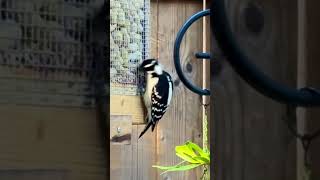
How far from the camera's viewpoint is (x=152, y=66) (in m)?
2.13

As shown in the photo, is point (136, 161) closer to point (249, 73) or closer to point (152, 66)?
point (152, 66)

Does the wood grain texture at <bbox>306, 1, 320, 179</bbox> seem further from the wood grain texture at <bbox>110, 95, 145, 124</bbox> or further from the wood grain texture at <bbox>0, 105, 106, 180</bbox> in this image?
the wood grain texture at <bbox>110, 95, 145, 124</bbox>

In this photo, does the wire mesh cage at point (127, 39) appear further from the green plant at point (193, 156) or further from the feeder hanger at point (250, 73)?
the feeder hanger at point (250, 73)

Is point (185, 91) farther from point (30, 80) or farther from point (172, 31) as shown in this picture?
point (30, 80)

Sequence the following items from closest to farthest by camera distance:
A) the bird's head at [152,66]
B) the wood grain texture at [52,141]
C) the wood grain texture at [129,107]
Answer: the wood grain texture at [52,141], the wood grain texture at [129,107], the bird's head at [152,66]

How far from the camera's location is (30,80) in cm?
36

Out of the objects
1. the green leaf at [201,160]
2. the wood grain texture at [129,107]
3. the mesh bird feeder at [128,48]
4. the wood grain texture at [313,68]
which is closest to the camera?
the wood grain texture at [313,68]

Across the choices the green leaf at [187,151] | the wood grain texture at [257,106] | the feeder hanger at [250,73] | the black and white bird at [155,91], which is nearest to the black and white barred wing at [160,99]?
the black and white bird at [155,91]

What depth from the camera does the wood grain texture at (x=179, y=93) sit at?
83.0 inches

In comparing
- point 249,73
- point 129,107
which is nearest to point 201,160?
point 129,107

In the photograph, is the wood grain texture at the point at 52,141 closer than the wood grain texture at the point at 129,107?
Yes

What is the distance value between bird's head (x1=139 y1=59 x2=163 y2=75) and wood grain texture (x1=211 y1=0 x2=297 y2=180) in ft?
5.14

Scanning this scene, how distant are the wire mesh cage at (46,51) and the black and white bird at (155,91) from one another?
5.39 ft

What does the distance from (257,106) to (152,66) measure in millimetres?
1611
